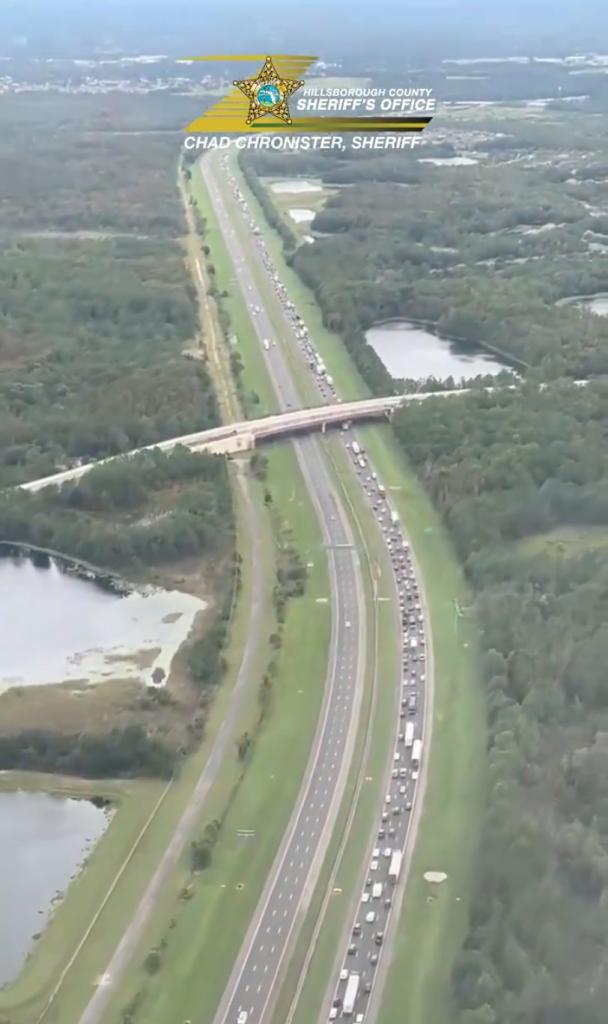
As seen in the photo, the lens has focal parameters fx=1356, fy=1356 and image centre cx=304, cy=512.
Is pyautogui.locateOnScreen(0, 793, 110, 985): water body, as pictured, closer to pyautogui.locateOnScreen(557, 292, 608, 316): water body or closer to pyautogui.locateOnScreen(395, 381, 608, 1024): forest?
pyautogui.locateOnScreen(395, 381, 608, 1024): forest

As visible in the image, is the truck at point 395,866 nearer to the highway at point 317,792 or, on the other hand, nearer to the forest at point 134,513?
the highway at point 317,792

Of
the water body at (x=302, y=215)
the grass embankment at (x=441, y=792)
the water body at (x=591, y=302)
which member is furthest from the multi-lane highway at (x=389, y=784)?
the water body at (x=302, y=215)

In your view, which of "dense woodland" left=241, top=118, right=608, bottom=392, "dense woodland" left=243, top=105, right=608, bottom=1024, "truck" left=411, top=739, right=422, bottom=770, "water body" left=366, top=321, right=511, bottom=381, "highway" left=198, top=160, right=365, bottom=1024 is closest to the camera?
"dense woodland" left=243, top=105, right=608, bottom=1024

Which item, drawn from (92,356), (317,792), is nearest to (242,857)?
(317,792)

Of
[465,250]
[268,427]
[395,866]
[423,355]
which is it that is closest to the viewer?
[395,866]

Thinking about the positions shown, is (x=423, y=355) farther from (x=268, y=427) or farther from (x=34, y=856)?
(x=34, y=856)

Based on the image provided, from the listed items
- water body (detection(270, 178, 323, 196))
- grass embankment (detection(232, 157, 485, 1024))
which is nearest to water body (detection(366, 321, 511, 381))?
grass embankment (detection(232, 157, 485, 1024))
